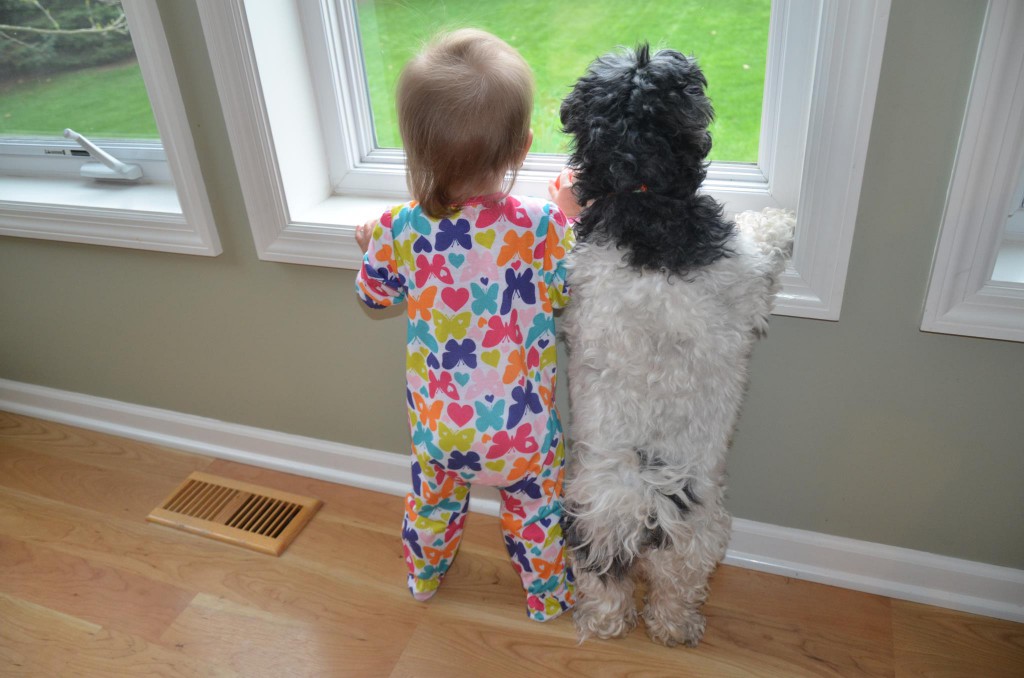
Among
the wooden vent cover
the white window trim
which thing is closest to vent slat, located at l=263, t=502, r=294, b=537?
the wooden vent cover

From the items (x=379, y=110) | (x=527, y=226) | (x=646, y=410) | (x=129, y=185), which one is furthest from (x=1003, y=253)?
(x=129, y=185)

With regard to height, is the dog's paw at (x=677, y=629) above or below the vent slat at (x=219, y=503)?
above

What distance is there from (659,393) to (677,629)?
489mm

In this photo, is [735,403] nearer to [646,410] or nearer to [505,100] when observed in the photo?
[646,410]

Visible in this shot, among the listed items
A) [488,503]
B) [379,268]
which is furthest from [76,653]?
[379,268]

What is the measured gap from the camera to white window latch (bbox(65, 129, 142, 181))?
158cm

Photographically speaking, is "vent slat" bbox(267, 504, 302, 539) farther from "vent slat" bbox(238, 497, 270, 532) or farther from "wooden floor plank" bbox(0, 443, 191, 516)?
"wooden floor plank" bbox(0, 443, 191, 516)

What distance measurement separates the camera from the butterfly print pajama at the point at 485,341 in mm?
998

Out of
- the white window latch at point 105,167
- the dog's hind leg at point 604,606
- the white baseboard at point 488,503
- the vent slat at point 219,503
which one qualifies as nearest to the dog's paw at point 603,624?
the dog's hind leg at point 604,606

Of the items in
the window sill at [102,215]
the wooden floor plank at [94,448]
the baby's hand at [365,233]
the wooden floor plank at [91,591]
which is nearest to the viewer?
the baby's hand at [365,233]

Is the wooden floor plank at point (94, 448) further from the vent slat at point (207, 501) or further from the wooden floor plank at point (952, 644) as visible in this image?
the wooden floor plank at point (952, 644)

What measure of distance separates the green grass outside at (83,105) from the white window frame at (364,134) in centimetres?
42

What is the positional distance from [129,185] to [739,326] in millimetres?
1389

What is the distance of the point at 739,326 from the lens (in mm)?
976
